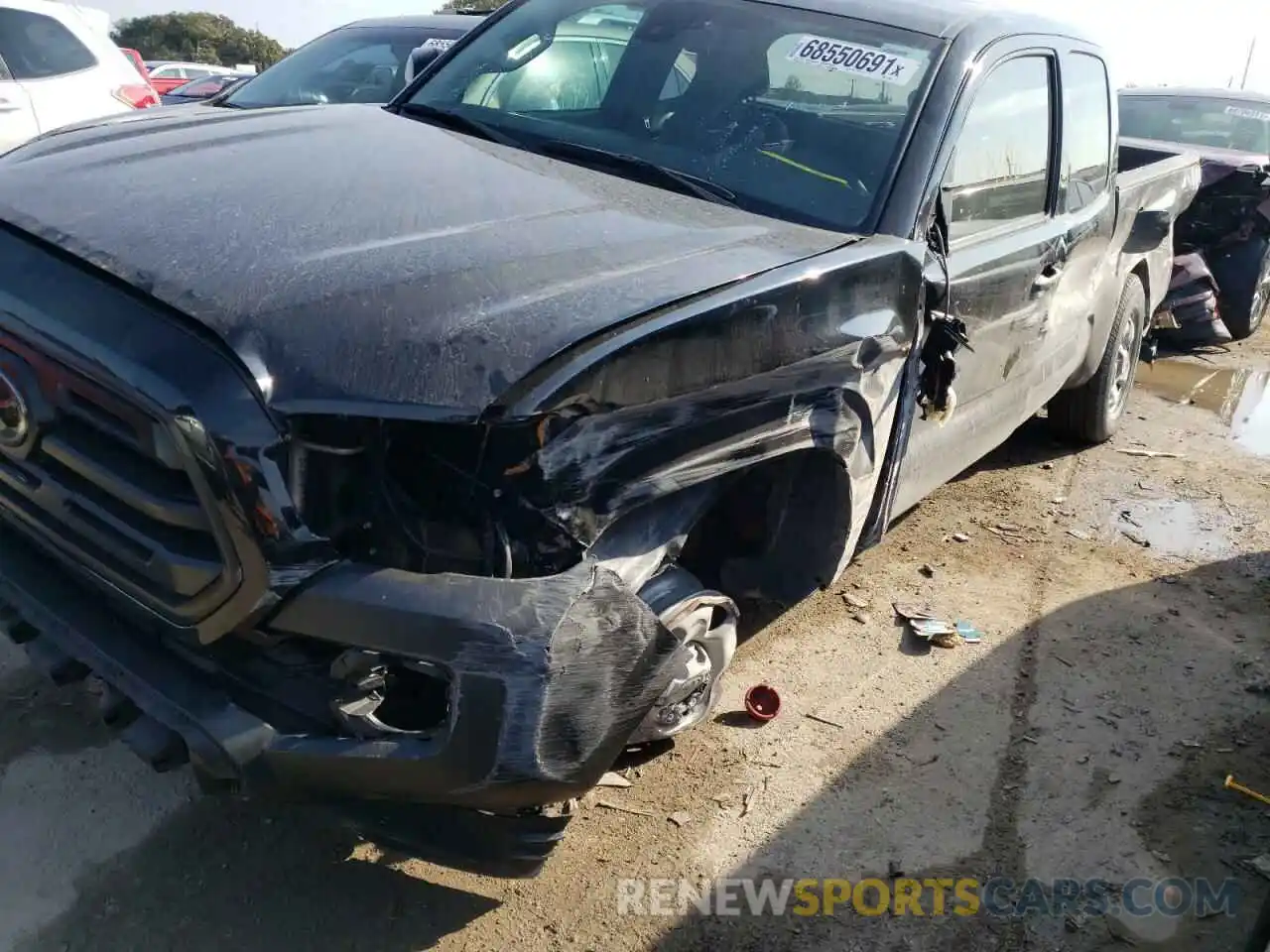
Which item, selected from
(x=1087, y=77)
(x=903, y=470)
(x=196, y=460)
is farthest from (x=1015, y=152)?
(x=196, y=460)

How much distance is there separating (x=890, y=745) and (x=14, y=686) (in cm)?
245

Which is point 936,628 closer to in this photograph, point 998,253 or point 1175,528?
point 998,253

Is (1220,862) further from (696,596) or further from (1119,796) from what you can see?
(696,596)

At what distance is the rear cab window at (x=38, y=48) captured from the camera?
6.50m

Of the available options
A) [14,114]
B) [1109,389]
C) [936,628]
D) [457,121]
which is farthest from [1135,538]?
[14,114]

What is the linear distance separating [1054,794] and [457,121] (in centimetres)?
262

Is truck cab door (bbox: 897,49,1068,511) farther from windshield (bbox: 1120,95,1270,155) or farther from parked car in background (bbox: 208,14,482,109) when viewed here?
windshield (bbox: 1120,95,1270,155)

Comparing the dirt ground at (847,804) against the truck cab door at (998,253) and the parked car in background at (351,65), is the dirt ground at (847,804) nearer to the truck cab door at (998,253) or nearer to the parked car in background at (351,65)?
the truck cab door at (998,253)

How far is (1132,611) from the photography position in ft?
12.7

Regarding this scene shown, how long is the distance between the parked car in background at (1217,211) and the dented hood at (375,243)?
565 cm

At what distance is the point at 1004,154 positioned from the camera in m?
3.38

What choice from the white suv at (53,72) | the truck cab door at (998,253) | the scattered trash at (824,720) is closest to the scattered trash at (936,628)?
the truck cab door at (998,253)

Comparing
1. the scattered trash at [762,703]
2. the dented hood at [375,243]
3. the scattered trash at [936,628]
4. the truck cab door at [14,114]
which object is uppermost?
the dented hood at [375,243]

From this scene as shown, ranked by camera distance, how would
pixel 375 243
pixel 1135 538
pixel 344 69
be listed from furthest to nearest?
1. pixel 344 69
2. pixel 1135 538
3. pixel 375 243
